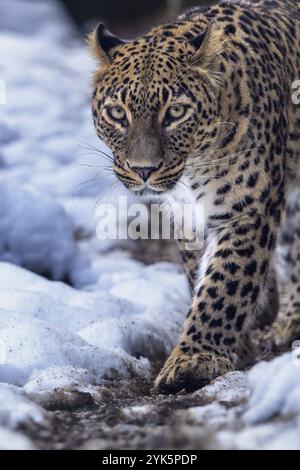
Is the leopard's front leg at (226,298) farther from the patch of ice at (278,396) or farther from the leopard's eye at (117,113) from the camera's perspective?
the patch of ice at (278,396)

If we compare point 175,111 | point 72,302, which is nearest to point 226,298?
point 175,111

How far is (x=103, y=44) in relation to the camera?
19.8 ft

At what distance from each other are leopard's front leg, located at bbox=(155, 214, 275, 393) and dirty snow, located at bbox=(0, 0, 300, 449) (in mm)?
299

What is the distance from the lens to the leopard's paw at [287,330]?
6762 millimetres

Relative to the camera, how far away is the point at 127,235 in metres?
9.36

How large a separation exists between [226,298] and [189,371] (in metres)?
0.56

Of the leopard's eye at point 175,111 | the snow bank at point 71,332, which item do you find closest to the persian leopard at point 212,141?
the leopard's eye at point 175,111

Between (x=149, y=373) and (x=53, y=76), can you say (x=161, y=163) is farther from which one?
(x=53, y=76)

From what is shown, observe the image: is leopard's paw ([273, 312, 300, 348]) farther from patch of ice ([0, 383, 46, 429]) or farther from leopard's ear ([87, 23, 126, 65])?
patch of ice ([0, 383, 46, 429])

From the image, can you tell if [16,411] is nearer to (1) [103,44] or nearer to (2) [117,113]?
(2) [117,113]

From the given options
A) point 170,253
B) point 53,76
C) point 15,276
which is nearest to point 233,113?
point 15,276

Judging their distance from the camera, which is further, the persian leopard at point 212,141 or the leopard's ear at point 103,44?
the leopard's ear at point 103,44

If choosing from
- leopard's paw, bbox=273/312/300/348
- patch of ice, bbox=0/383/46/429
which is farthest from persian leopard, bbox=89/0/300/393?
patch of ice, bbox=0/383/46/429

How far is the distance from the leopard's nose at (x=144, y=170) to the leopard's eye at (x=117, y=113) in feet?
1.20
